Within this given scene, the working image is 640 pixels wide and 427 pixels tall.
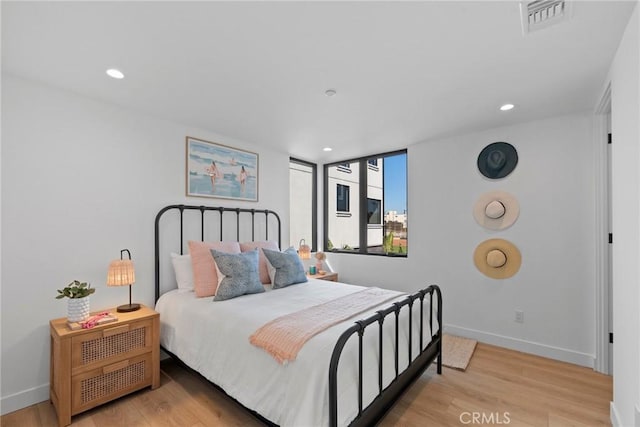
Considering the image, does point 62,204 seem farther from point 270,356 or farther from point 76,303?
point 270,356

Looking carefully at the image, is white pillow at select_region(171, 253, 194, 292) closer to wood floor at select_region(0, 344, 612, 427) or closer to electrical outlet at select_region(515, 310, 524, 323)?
wood floor at select_region(0, 344, 612, 427)

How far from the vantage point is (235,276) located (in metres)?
2.60

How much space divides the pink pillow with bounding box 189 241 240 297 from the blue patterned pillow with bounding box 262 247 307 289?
58 centimetres

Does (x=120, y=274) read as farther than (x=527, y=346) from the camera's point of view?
No

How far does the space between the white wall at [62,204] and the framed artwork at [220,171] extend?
26 centimetres

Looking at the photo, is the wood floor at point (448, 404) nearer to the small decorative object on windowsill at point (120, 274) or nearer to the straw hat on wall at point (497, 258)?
the small decorative object on windowsill at point (120, 274)

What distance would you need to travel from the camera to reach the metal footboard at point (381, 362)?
4.73ft

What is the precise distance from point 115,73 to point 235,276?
5.83 ft

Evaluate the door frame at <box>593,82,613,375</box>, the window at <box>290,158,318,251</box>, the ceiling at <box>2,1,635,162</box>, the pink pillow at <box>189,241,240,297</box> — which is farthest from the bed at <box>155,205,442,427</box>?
the window at <box>290,158,318,251</box>

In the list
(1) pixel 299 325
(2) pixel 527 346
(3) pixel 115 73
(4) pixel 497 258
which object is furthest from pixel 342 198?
(3) pixel 115 73

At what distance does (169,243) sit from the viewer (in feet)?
9.84

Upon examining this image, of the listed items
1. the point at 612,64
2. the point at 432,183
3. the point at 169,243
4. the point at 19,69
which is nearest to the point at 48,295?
the point at 169,243

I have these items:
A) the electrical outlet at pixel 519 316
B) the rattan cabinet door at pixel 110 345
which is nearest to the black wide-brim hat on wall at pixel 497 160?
the electrical outlet at pixel 519 316

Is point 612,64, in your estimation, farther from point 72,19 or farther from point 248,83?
point 72,19
